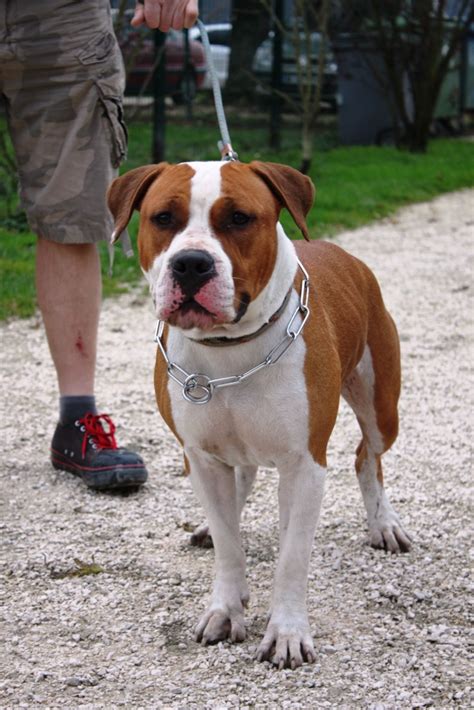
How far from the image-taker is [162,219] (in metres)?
2.74

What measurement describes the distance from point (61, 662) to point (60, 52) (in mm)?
2312

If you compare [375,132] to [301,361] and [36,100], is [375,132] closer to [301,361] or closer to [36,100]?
[36,100]

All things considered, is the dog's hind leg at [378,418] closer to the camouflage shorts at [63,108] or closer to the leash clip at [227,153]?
the leash clip at [227,153]

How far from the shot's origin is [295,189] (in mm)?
2939

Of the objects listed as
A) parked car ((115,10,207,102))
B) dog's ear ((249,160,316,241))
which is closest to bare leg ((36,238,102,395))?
dog's ear ((249,160,316,241))

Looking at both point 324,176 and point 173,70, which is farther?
point 173,70

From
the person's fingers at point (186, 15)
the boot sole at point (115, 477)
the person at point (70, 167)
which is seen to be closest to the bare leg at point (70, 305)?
the person at point (70, 167)

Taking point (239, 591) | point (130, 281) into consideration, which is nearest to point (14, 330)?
point (130, 281)

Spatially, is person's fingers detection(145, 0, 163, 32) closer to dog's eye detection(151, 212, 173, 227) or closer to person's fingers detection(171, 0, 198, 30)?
person's fingers detection(171, 0, 198, 30)

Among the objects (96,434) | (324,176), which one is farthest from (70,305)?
(324,176)

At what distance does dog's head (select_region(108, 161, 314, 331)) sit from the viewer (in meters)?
2.61

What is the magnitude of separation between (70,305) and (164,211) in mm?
1636

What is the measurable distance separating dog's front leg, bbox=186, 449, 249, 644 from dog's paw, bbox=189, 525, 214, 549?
0.55 meters

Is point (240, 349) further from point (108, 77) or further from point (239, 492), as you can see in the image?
point (108, 77)
